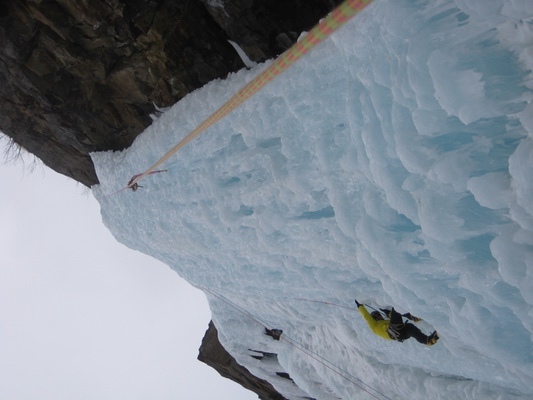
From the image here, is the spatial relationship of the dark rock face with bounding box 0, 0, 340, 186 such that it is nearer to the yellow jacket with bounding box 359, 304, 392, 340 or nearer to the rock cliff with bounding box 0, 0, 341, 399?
the rock cliff with bounding box 0, 0, 341, 399

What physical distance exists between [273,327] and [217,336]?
2.28 meters

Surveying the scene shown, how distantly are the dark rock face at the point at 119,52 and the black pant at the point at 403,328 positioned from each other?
2.53 metres

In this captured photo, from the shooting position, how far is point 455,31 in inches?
82.0

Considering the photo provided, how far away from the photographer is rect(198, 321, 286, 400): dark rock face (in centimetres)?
862

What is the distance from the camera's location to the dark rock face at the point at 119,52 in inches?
148

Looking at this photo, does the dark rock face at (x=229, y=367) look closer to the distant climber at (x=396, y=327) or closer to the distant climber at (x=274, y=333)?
the distant climber at (x=274, y=333)

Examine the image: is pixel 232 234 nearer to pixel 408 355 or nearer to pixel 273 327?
pixel 408 355

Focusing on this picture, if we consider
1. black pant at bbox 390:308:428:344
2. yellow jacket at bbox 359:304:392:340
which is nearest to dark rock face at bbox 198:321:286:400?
yellow jacket at bbox 359:304:392:340

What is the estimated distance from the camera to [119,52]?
178 inches

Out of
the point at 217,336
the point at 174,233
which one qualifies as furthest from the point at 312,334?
the point at 217,336

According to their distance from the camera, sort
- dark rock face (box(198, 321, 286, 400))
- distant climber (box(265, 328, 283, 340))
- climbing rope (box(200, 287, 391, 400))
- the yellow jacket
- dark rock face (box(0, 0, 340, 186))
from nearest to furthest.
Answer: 1. dark rock face (box(0, 0, 340, 186))
2. the yellow jacket
3. climbing rope (box(200, 287, 391, 400))
4. distant climber (box(265, 328, 283, 340))
5. dark rock face (box(198, 321, 286, 400))

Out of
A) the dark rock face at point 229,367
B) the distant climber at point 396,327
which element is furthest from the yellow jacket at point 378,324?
the dark rock face at point 229,367

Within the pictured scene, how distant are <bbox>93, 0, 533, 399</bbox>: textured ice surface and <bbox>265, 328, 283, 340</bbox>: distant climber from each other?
4.53 feet

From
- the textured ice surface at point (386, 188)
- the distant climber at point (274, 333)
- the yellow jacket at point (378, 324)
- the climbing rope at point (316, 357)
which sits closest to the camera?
the textured ice surface at point (386, 188)
